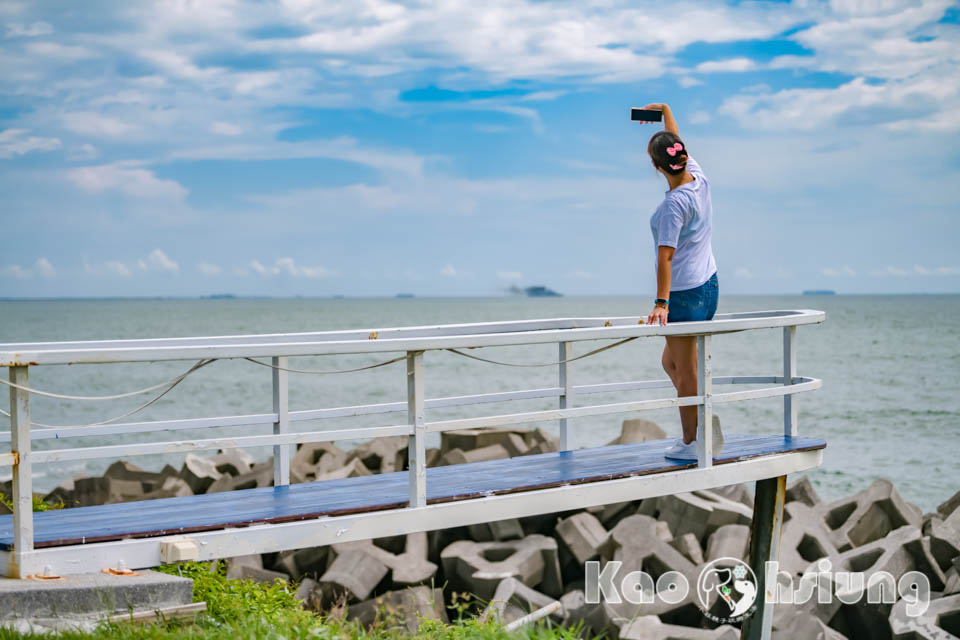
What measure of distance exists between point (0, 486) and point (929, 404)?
31.8 m

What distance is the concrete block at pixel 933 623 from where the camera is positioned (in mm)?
7152

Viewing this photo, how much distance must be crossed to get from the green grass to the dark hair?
2.80m

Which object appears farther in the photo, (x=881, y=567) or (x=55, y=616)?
(x=881, y=567)

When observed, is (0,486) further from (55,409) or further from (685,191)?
(55,409)

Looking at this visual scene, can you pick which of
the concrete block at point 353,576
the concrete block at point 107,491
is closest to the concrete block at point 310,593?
the concrete block at point 353,576

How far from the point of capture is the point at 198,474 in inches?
474

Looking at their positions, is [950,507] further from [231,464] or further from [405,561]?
[231,464]

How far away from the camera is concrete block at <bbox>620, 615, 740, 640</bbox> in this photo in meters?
7.00

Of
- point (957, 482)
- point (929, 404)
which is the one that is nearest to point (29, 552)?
point (957, 482)

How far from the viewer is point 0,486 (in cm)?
1147

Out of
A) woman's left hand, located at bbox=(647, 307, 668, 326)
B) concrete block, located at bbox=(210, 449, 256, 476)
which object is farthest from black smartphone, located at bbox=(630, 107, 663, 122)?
concrete block, located at bbox=(210, 449, 256, 476)

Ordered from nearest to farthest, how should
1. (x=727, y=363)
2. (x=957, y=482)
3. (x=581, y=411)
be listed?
1. (x=581, y=411)
2. (x=957, y=482)
3. (x=727, y=363)

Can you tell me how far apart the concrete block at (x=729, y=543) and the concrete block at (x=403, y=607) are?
241 cm

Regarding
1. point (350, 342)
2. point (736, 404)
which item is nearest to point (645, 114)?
point (350, 342)
